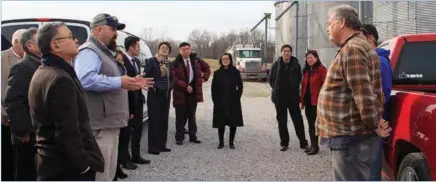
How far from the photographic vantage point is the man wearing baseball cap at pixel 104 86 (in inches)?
141

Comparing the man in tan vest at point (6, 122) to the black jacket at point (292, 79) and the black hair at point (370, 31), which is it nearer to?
the black hair at point (370, 31)

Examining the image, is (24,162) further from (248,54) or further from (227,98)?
(248,54)

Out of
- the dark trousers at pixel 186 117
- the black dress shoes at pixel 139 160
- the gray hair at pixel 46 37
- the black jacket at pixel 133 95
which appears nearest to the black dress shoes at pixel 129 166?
the black dress shoes at pixel 139 160

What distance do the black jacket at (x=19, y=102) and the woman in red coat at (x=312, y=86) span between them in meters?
4.23

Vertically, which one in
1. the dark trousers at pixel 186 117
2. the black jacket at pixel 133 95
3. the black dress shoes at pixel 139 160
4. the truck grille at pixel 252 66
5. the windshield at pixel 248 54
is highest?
the black jacket at pixel 133 95

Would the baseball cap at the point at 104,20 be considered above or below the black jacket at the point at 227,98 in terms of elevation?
above

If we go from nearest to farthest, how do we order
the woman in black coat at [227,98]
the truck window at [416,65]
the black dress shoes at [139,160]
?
the truck window at [416,65] → the black dress shoes at [139,160] → the woman in black coat at [227,98]

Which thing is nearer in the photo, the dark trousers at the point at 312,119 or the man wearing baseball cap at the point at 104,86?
the man wearing baseball cap at the point at 104,86

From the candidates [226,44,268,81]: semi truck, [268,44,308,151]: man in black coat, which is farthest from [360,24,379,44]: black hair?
[226,44,268,81]: semi truck

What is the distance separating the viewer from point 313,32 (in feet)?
77.8

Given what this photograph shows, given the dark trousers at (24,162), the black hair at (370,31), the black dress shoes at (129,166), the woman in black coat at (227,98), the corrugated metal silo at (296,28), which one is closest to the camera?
the dark trousers at (24,162)

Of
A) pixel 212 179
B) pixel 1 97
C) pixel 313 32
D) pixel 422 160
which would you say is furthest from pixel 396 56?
pixel 313 32

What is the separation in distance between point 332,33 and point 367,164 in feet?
3.22

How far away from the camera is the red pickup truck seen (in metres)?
3.19
